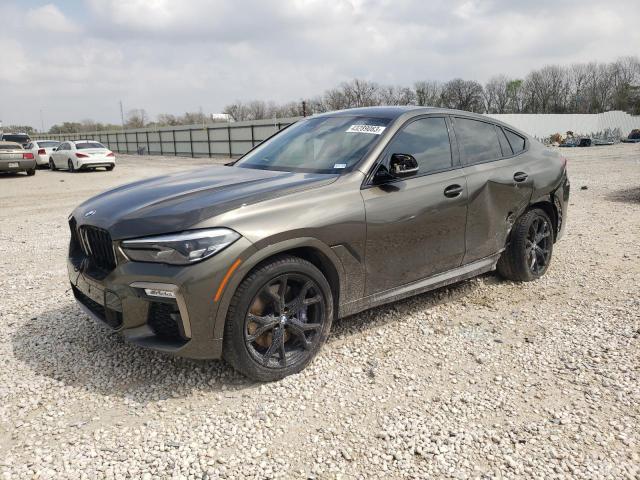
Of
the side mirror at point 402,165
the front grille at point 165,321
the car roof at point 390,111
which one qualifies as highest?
the car roof at point 390,111

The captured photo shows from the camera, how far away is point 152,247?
2.95m

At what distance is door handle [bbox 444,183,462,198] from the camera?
4.06m

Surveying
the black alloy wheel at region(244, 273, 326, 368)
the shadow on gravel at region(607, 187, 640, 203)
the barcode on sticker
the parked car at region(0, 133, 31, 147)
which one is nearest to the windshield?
the barcode on sticker

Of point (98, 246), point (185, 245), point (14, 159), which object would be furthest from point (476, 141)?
point (14, 159)

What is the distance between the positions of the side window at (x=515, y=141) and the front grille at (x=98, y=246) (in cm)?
377

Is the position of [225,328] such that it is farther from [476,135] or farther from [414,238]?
[476,135]

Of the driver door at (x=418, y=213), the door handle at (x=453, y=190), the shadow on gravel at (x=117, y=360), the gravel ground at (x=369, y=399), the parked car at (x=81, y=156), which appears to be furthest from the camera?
the parked car at (x=81, y=156)

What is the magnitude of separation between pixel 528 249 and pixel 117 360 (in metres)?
3.86

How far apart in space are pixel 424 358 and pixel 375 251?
84cm

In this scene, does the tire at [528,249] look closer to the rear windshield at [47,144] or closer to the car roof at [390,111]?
the car roof at [390,111]

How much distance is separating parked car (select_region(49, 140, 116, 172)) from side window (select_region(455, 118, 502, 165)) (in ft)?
71.3

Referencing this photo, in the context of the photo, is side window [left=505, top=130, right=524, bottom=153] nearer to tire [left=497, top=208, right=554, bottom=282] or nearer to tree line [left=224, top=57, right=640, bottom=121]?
tire [left=497, top=208, right=554, bottom=282]

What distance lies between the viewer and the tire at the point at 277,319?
304 cm

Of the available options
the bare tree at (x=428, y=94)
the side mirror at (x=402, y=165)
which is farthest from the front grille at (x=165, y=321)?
the bare tree at (x=428, y=94)
